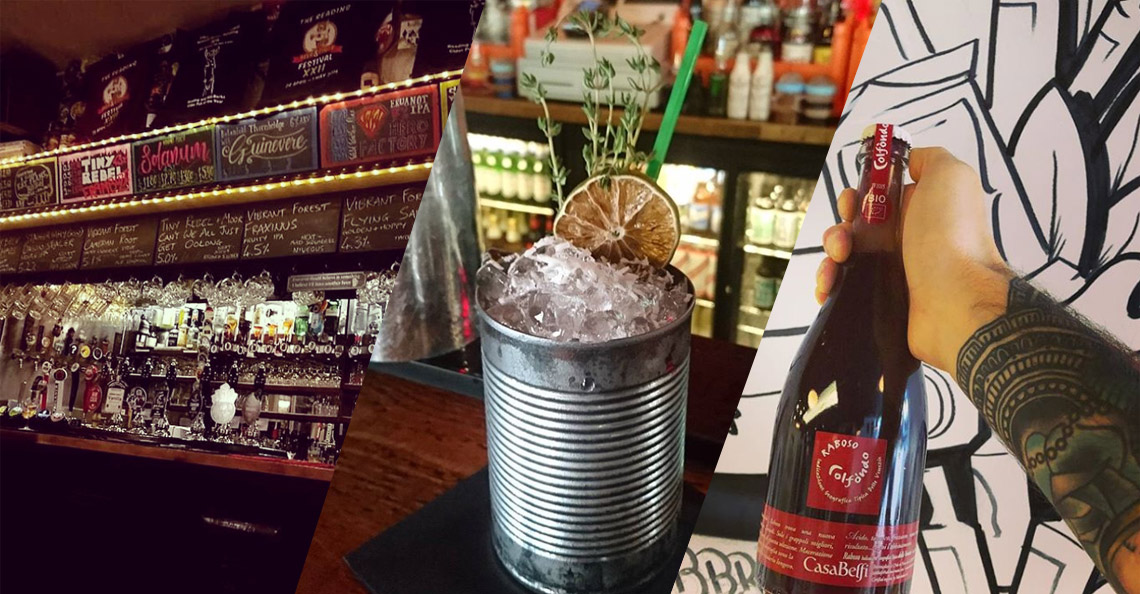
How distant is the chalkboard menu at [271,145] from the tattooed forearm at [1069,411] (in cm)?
74

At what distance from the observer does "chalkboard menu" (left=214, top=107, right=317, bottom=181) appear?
2.38ft

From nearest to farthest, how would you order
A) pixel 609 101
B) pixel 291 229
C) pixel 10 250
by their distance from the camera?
1. pixel 291 229
2. pixel 10 250
3. pixel 609 101

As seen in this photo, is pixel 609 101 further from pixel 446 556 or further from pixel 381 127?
pixel 446 556

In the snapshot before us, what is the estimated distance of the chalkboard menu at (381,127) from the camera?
0.73m

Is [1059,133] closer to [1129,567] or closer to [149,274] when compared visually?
[1129,567]

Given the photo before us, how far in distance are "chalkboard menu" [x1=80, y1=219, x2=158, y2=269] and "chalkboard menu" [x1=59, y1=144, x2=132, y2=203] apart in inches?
1.5

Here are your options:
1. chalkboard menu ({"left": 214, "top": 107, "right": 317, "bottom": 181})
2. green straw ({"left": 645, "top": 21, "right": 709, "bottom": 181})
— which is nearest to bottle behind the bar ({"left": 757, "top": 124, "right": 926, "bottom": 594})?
green straw ({"left": 645, "top": 21, "right": 709, "bottom": 181})

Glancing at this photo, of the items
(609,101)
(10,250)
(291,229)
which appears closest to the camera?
(291,229)

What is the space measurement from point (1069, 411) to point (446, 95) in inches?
28.6

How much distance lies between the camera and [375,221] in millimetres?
734

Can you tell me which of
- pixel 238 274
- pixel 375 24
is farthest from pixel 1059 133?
pixel 238 274

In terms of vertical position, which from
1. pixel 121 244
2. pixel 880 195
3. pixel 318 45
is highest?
pixel 318 45

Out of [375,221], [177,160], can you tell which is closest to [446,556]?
[375,221]

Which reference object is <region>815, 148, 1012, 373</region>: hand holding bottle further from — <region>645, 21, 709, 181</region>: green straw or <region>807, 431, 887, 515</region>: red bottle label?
<region>645, 21, 709, 181</region>: green straw
